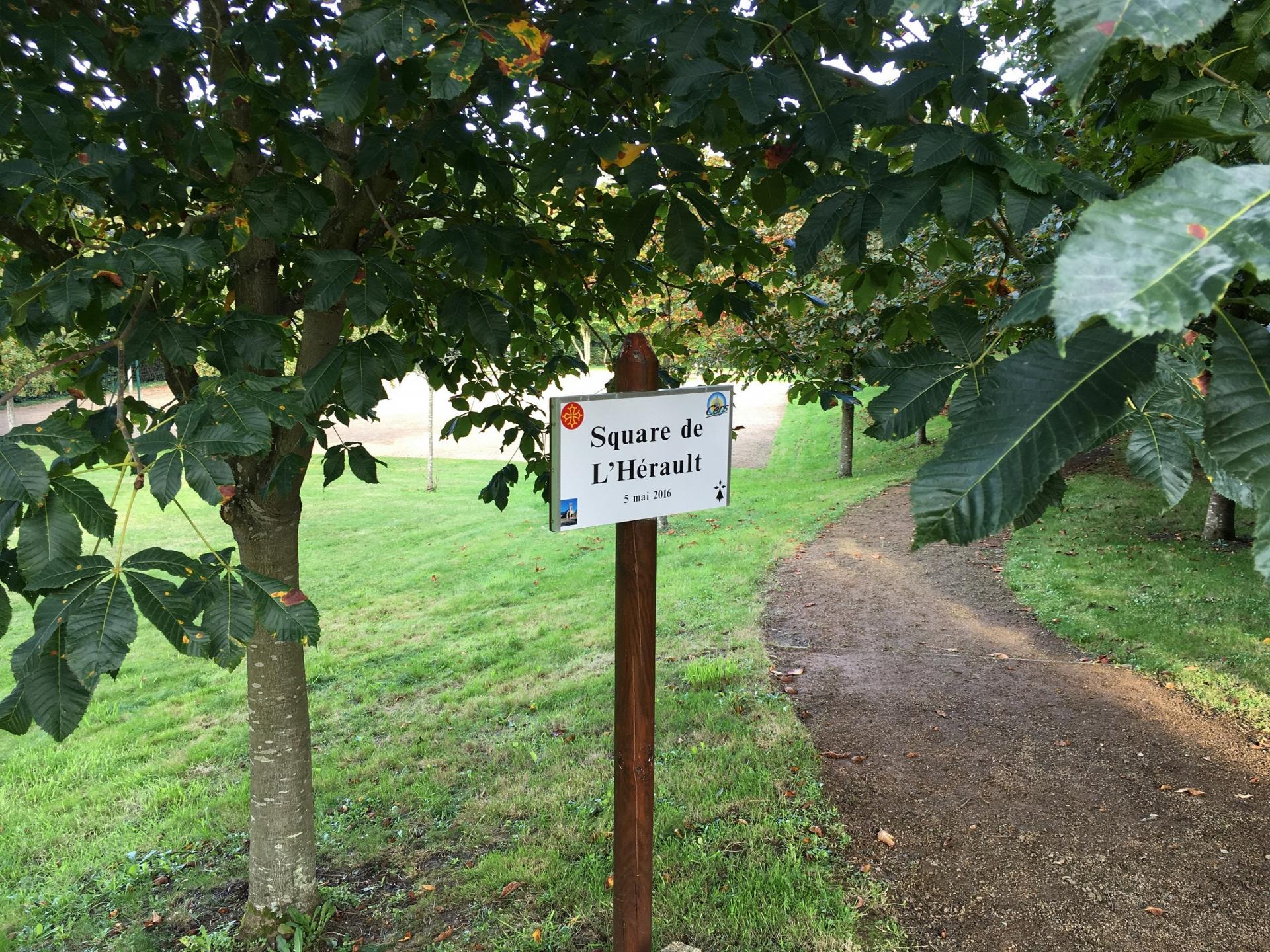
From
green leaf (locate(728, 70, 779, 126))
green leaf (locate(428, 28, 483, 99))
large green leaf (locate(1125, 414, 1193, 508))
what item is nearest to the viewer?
large green leaf (locate(1125, 414, 1193, 508))

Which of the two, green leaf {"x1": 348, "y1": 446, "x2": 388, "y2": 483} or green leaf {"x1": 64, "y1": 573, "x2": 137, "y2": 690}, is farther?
green leaf {"x1": 348, "y1": 446, "x2": 388, "y2": 483}

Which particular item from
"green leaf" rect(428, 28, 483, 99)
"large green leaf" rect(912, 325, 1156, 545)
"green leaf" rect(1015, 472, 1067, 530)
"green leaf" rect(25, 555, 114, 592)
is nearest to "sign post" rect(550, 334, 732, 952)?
"green leaf" rect(428, 28, 483, 99)

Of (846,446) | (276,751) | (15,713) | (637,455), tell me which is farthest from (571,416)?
(846,446)

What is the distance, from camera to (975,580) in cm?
725

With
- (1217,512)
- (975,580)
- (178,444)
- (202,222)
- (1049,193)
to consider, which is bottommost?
(975,580)

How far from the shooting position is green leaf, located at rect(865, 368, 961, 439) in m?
0.99

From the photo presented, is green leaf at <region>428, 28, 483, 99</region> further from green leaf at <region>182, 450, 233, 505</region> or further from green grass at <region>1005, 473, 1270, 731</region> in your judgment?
green grass at <region>1005, 473, 1270, 731</region>

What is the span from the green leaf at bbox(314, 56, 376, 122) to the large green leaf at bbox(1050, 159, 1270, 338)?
163cm

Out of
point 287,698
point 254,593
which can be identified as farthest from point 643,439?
point 287,698

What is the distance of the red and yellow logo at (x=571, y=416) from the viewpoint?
1.89 metres

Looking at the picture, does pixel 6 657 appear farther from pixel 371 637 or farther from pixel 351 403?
pixel 351 403

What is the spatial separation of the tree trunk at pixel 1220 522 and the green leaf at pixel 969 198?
25.1 feet

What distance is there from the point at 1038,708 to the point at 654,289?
3259 millimetres

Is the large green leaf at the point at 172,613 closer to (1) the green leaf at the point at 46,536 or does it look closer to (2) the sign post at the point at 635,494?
(1) the green leaf at the point at 46,536
